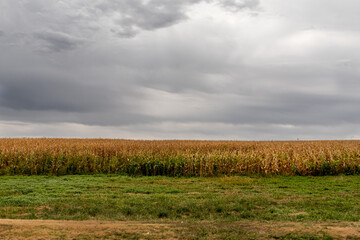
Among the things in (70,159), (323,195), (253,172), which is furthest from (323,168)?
(70,159)

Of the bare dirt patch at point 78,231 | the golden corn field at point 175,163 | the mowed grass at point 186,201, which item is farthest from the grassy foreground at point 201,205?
the golden corn field at point 175,163

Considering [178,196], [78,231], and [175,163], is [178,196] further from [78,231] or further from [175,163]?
[175,163]

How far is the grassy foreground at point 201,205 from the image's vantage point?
9.50 m

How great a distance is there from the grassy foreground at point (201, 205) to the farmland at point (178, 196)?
37mm

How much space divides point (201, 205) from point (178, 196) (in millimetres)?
2335

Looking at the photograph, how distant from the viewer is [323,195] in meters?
16.2

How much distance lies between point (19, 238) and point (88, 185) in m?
10.9

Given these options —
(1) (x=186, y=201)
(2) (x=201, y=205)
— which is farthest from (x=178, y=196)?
(2) (x=201, y=205)

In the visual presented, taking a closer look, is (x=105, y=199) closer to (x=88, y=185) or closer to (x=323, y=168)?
(x=88, y=185)

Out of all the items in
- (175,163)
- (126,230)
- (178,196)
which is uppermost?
(175,163)

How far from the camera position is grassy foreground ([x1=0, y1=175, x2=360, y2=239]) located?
31.2 ft

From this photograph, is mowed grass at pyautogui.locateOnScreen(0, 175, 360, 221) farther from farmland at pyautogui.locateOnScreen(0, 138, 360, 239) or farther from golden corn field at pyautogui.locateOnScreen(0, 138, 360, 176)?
golden corn field at pyautogui.locateOnScreen(0, 138, 360, 176)

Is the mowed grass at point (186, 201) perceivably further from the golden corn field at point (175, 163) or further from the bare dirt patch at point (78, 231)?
the golden corn field at point (175, 163)

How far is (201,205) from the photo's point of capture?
43.2 feet
